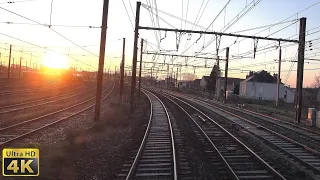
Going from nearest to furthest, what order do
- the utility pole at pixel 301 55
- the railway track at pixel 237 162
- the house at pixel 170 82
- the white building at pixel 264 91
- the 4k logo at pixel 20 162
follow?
the 4k logo at pixel 20 162 → the railway track at pixel 237 162 → the utility pole at pixel 301 55 → the white building at pixel 264 91 → the house at pixel 170 82

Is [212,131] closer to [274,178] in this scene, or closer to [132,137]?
[132,137]

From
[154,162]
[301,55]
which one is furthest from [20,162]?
[301,55]

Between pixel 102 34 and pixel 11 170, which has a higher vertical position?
pixel 102 34

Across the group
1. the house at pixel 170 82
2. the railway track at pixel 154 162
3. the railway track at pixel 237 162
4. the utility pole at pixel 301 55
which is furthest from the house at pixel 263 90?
the railway track at pixel 154 162

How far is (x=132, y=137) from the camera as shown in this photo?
50.4ft

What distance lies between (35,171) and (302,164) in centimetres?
Result: 822

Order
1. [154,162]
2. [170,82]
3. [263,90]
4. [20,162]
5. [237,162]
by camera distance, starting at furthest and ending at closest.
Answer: [170,82] → [263,90] → [237,162] → [154,162] → [20,162]

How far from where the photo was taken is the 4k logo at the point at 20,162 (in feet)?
22.2

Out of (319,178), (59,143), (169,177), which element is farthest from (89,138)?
(319,178)

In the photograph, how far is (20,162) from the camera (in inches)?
267

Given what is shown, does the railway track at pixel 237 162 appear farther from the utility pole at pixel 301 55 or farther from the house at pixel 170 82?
the house at pixel 170 82

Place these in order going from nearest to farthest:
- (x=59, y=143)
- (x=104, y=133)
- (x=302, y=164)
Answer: (x=302, y=164) < (x=59, y=143) < (x=104, y=133)

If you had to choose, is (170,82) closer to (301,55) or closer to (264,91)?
(264,91)

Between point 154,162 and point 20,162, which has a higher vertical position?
point 20,162
